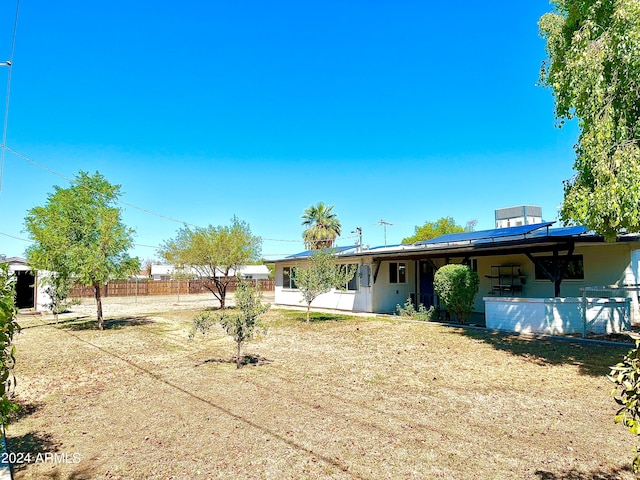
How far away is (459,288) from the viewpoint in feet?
42.9

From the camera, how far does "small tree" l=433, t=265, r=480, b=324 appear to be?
13047mm

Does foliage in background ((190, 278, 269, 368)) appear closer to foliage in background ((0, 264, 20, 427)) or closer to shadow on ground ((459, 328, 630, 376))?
foliage in background ((0, 264, 20, 427))

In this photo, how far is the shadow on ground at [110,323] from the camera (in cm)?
1483

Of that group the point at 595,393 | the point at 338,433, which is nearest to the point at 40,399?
the point at 338,433

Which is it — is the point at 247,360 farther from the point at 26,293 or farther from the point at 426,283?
the point at 26,293

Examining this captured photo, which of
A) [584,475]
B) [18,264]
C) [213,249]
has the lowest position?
[584,475]

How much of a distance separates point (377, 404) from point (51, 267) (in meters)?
12.9

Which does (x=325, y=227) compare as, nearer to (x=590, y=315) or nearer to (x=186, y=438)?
(x=590, y=315)

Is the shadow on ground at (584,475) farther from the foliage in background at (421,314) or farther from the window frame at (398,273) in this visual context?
the window frame at (398,273)

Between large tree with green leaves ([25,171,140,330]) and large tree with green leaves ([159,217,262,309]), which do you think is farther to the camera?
large tree with green leaves ([159,217,262,309])

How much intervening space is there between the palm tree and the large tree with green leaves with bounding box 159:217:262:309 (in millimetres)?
13991

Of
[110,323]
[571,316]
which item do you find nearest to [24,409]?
[110,323]

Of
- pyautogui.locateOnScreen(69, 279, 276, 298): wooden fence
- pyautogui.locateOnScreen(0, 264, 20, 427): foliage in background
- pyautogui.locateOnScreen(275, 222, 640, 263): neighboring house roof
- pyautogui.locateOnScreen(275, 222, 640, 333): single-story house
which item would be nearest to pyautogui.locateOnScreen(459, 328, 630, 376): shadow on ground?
pyautogui.locateOnScreen(275, 222, 640, 333): single-story house

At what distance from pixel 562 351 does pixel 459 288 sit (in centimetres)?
422
